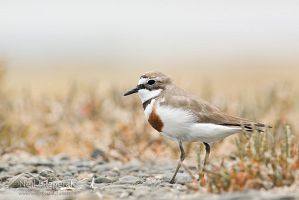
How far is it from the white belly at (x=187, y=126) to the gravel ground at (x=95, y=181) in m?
0.43

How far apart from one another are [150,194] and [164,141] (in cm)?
332

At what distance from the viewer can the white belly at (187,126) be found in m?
6.30

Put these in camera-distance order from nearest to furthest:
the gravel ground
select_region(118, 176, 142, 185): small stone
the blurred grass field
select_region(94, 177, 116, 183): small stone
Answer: the gravel ground < select_region(118, 176, 142, 185): small stone < select_region(94, 177, 116, 183): small stone < the blurred grass field

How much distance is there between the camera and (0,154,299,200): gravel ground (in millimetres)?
5426

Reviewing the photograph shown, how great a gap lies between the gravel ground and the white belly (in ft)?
1.41

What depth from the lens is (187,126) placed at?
631 centimetres

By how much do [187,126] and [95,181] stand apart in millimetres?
989

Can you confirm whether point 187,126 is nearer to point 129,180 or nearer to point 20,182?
point 129,180

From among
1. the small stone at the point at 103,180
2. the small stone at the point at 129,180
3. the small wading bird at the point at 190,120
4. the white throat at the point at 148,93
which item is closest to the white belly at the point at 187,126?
the small wading bird at the point at 190,120

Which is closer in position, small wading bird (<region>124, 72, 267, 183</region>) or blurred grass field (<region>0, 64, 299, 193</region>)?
small wading bird (<region>124, 72, 267, 183</region>)

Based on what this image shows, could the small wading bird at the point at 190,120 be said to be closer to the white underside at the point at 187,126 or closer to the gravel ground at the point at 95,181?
the white underside at the point at 187,126

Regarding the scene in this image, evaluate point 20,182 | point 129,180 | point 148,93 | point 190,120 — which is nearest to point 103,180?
point 129,180

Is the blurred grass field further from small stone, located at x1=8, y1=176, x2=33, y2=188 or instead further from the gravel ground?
small stone, located at x1=8, y1=176, x2=33, y2=188

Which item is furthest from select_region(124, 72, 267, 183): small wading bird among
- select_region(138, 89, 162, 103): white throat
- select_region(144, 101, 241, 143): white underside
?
select_region(138, 89, 162, 103): white throat
